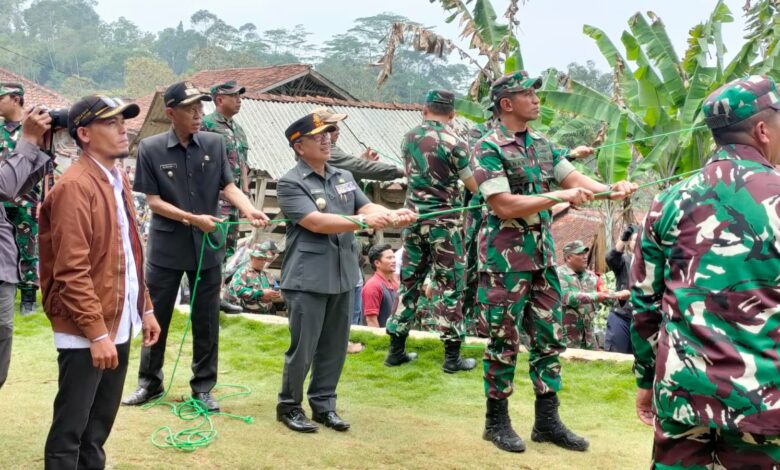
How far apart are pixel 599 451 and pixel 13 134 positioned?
5.54 metres

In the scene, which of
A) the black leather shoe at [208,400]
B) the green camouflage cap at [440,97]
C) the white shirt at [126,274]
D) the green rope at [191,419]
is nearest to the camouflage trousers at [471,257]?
the green camouflage cap at [440,97]

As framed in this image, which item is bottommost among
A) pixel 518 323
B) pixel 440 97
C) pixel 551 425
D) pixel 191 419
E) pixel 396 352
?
pixel 191 419

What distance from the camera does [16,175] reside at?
4.11 m

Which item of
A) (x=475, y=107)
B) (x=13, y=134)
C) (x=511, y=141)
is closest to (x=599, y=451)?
(x=511, y=141)

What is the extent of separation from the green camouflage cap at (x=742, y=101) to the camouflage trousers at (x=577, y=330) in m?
5.58

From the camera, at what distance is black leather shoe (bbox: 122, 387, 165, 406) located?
5.74m

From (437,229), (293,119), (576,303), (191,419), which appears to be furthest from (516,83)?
(293,119)

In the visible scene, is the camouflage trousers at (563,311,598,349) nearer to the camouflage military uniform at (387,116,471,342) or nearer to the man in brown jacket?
the camouflage military uniform at (387,116,471,342)

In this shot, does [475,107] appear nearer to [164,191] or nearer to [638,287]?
[164,191]

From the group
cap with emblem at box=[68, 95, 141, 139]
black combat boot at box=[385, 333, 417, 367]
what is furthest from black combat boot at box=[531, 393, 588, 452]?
cap with emblem at box=[68, 95, 141, 139]

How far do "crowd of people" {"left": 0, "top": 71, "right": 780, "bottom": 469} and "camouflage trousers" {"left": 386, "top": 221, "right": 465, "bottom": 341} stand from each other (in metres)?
0.02

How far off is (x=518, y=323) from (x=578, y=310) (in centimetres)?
340

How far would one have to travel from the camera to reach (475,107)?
12.8 metres

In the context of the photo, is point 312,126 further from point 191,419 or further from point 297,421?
point 191,419
